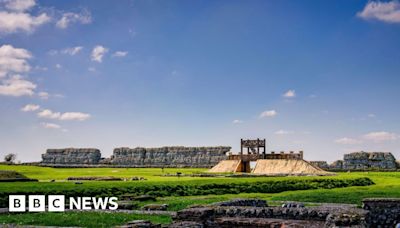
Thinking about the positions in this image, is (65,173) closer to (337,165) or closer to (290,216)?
(337,165)

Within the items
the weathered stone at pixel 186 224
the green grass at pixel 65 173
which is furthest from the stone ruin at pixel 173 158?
the weathered stone at pixel 186 224

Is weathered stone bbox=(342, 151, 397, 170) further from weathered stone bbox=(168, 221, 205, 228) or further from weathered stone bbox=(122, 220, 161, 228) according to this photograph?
weathered stone bbox=(122, 220, 161, 228)

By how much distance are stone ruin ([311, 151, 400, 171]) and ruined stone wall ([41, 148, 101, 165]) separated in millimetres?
Answer: 55870

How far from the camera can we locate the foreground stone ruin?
15.4m

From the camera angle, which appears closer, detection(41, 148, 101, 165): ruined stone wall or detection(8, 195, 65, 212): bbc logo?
detection(8, 195, 65, 212): bbc logo

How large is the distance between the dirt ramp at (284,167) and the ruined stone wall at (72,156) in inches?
2508

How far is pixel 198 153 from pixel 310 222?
101m

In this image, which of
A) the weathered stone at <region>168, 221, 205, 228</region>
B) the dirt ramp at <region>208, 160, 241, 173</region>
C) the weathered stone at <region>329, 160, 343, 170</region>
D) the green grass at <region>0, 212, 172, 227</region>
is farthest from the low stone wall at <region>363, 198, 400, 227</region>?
the weathered stone at <region>329, 160, 343, 170</region>

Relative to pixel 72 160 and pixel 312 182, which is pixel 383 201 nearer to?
pixel 312 182

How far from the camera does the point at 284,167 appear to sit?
76125mm

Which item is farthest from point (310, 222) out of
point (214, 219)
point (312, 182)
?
point (312, 182)

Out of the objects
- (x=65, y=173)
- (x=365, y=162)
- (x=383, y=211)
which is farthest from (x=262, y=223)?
(x=365, y=162)

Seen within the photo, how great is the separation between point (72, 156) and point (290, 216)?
393ft

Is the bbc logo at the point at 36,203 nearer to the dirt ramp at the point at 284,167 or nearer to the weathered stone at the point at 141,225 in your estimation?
the weathered stone at the point at 141,225
